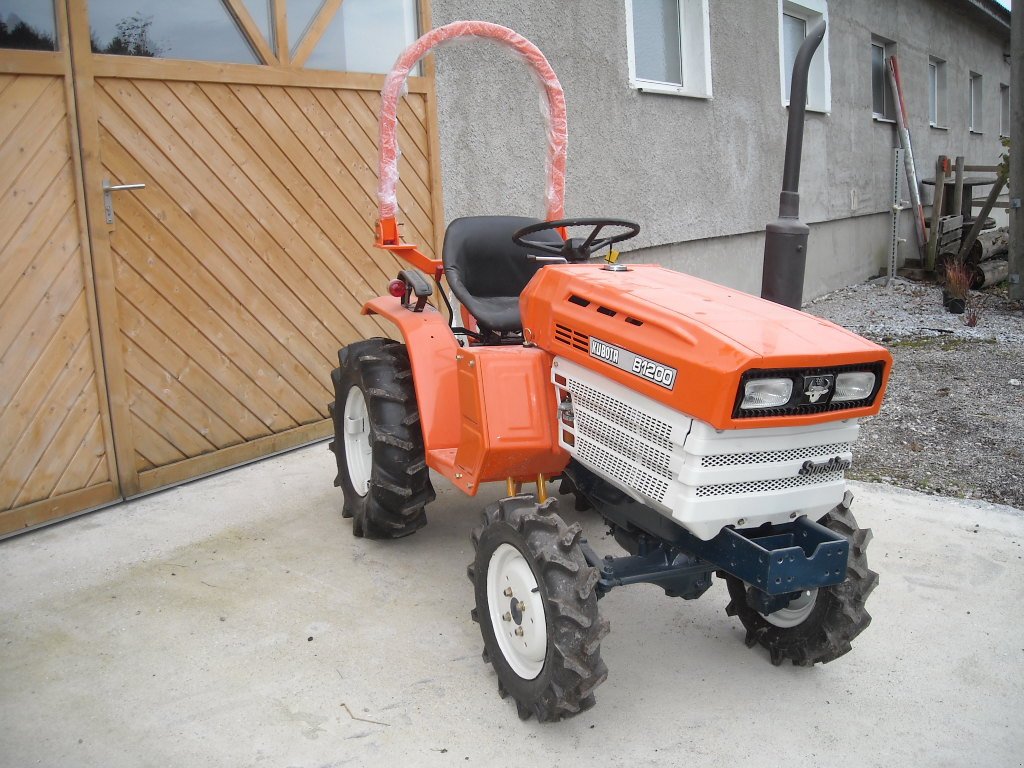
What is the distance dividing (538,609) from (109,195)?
9.20 feet

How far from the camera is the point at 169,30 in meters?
4.32

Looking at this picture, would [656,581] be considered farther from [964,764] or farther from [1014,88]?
[1014,88]

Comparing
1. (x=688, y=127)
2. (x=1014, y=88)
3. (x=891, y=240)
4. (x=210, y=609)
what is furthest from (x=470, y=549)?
(x=891, y=240)

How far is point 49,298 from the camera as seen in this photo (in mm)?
3889

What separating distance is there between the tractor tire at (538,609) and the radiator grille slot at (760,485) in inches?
14.5

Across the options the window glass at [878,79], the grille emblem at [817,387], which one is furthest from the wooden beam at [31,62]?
the window glass at [878,79]

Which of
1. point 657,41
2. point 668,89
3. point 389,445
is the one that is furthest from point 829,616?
point 657,41

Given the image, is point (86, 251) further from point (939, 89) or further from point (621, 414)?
point (939, 89)

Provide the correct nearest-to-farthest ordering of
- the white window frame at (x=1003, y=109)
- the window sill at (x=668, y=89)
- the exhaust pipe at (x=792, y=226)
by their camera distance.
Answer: the exhaust pipe at (x=792, y=226)
the window sill at (x=668, y=89)
the white window frame at (x=1003, y=109)

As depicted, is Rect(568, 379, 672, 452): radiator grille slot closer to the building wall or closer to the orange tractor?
the orange tractor

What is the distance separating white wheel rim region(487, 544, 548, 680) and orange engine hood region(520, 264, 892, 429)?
63 centimetres

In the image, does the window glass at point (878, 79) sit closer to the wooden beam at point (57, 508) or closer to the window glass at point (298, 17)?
the window glass at point (298, 17)

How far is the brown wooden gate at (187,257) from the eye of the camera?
3875mm

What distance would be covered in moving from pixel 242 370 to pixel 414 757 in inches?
108
